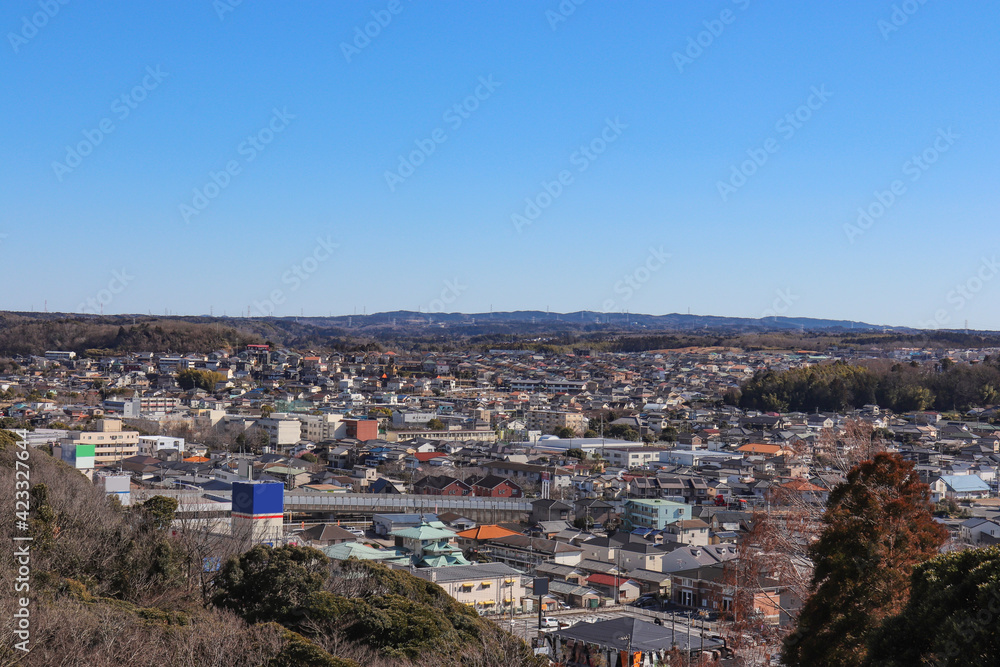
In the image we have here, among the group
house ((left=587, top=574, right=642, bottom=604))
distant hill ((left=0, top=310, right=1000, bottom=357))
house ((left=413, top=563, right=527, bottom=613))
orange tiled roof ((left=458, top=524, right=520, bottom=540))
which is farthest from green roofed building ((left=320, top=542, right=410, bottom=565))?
distant hill ((left=0, top=310, right=1000, bottom=357))

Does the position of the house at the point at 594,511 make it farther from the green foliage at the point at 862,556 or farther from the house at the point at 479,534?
the green foliage at the point at 862,556

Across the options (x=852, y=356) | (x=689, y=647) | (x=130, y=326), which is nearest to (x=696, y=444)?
(x=689, y=647)

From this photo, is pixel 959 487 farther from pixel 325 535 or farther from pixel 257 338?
pixel 257 338

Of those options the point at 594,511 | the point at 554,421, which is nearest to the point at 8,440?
the point at 594,511

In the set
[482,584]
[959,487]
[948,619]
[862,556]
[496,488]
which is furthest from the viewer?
[959,487]

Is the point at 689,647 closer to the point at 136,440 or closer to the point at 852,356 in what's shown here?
the point at 136,440

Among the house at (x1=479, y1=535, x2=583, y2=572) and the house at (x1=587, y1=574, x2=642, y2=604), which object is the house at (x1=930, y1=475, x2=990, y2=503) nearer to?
the house at (x1=479, y1=535, x2=583, y2=572)

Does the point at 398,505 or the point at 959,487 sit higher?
the point at 959,487
